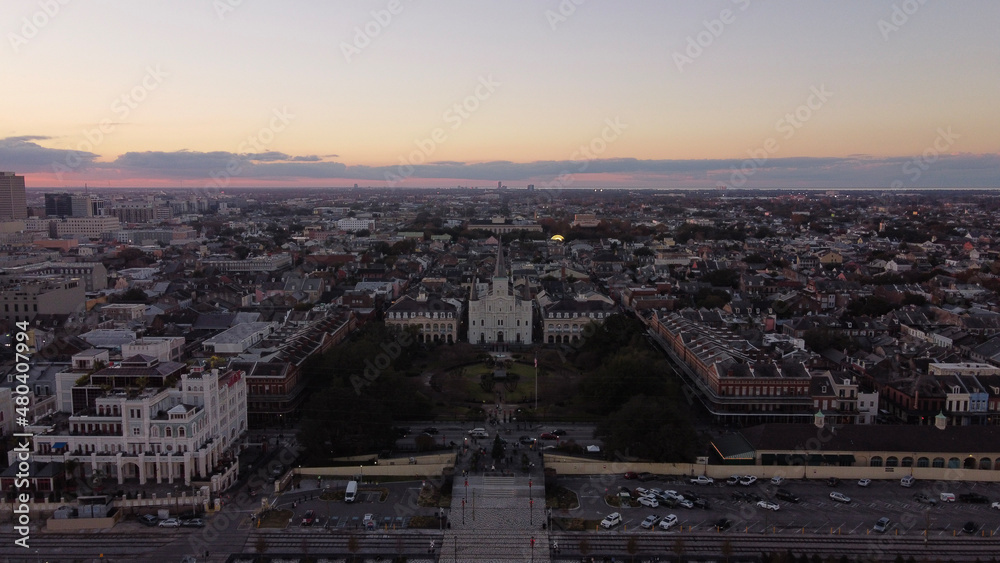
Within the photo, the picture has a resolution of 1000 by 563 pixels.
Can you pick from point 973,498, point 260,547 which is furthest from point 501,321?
point 973,498

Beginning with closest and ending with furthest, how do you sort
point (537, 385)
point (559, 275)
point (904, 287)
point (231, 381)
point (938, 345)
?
point (231, 381) < point (537, 385) < point (938, 345) < point (904, 287) < point (559, 275)

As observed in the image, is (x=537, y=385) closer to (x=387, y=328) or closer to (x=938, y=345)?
(x=387, y=328)

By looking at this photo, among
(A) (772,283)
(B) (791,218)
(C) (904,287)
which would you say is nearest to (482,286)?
(A) (772,283)

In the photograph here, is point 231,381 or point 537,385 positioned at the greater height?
point 231,381

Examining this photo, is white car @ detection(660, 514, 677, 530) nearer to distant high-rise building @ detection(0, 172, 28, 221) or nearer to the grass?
the grass

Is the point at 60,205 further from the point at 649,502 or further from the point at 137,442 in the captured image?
the point at 649,502

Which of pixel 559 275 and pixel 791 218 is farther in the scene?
pixel 791 218

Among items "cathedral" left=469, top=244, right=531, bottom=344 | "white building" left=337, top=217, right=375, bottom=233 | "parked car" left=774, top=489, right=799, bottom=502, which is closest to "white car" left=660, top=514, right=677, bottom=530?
"parked car" left=774, top=489, right=799, bottom=502
